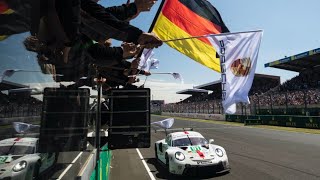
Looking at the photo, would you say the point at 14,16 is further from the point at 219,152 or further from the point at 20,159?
the point at 219,152

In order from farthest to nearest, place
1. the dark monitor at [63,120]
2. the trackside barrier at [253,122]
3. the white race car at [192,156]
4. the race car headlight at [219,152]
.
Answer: the trackside barrier at [253,122] < the race car headlight at [219,152] < the white race car at [192,156] < the dark monitor at [63,120]

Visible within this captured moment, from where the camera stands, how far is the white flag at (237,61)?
5.33m

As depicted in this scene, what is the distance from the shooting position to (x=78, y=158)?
285 centimetres

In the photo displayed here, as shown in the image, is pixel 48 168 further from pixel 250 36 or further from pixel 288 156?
pixel 288 156

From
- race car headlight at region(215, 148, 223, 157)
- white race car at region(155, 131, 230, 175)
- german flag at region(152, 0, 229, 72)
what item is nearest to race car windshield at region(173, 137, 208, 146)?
white race car at region(155, 131, 230, 175)

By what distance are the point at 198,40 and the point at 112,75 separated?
1.38 metres

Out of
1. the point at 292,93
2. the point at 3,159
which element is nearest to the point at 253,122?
the point at 292,93

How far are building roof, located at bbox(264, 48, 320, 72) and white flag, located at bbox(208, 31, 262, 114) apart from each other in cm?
3655

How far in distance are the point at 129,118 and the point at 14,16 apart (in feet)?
13.7

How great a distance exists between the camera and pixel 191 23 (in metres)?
5.66

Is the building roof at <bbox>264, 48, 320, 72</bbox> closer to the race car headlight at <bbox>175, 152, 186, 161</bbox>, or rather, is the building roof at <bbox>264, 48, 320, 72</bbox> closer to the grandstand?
the grandstand

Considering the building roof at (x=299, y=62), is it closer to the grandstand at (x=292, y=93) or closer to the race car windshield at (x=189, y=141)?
the grandstand at (x=292, y=93)

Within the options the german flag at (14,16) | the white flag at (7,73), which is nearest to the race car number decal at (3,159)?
the white flag at (7,73)

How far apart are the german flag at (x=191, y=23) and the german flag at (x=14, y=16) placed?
4.19 m
